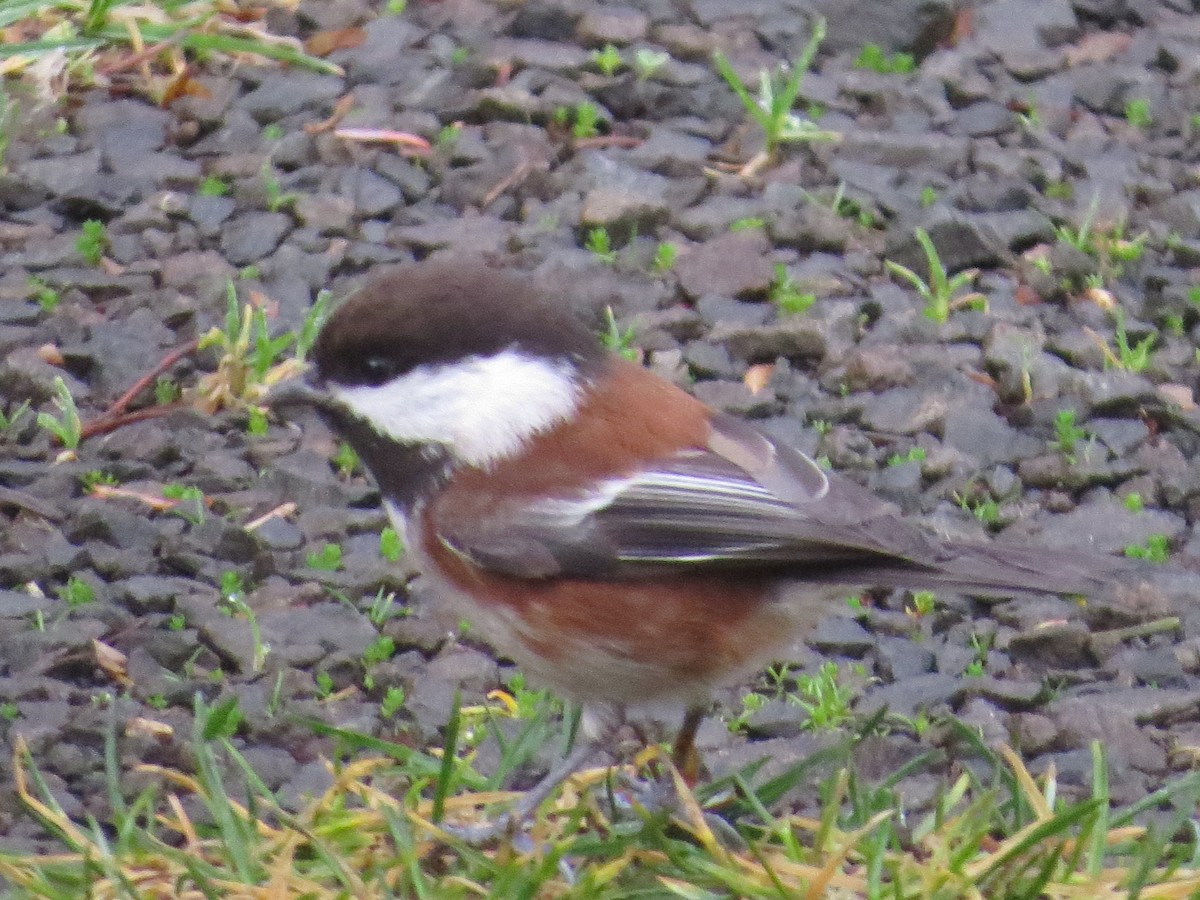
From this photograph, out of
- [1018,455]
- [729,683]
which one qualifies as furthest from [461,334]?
[1018,455]

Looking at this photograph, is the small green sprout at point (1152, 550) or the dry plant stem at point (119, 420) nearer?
the small green sprout at point (1152, 550)

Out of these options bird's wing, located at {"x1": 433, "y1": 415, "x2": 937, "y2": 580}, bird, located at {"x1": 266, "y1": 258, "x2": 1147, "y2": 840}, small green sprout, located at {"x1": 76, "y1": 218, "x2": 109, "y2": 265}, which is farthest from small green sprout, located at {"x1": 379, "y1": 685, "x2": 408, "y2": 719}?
small green sprout, located at {"x1": 76, "y1": 218, "x2": 109, "y2": 265}

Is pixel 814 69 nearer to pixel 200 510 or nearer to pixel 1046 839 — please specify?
pixel 200 510

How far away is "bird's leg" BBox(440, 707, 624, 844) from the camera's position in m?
3.19

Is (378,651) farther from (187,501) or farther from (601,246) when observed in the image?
(601,246)

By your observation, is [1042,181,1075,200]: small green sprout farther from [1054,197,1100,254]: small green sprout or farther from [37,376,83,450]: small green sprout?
[37,376,83,450]: small green sprout

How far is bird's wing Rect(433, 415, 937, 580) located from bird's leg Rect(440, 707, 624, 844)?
0.27m

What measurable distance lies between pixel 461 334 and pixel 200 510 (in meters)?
1.06

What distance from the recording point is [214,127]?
17.4 feet

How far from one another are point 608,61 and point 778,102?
54 cm

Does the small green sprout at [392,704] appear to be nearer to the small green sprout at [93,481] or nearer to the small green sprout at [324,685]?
the small green sprout at [324,685]

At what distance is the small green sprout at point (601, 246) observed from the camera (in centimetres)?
494

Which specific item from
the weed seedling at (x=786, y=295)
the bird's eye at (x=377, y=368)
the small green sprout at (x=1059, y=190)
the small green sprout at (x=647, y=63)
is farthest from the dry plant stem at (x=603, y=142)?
the bird's eye at (x=377, y=368)

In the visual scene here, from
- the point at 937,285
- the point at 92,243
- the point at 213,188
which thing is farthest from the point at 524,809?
the point at 213,188
